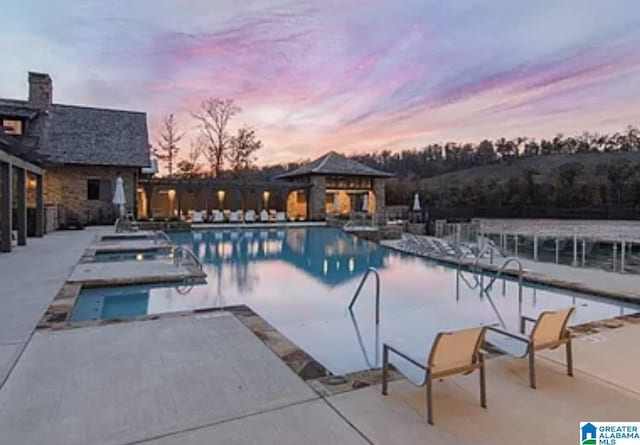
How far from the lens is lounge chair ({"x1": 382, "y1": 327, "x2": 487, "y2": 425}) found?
9.68 feet

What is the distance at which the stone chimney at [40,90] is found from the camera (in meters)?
21.0

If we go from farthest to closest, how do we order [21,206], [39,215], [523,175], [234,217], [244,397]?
[523,175], [234,217], [39,215], [21,206], [244,397]

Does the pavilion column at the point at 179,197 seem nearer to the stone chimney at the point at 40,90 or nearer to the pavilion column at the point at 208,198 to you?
the pavilion column at the point at 208,198

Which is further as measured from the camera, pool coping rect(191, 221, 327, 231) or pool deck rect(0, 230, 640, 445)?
pool coping rect(191, 221, 327, 231)

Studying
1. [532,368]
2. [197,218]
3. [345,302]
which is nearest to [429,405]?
[532,368]

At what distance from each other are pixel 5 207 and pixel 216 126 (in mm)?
23028

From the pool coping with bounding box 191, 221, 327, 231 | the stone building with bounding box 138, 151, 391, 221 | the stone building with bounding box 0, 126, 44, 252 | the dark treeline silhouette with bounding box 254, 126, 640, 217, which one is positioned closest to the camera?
the stone building with bounding box 0, 126, 44, 252

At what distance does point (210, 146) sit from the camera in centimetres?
3372

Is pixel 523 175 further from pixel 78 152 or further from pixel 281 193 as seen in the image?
pixel 78 152

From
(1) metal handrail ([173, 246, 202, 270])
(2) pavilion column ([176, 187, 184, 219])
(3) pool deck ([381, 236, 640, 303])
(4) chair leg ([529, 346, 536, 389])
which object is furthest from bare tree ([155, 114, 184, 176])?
(4) chair leg ([529, 346, 536, 389])

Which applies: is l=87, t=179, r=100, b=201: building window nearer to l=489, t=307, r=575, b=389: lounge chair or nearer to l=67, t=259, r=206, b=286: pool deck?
l=67, t=259, r=206, b=286: pool deck

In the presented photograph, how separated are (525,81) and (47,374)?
19.0 metres

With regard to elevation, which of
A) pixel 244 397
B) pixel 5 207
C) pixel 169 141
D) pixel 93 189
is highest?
pixel 169 141

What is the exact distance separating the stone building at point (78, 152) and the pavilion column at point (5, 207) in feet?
30.1
